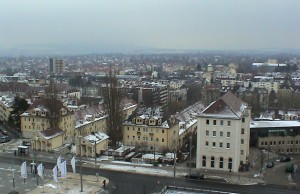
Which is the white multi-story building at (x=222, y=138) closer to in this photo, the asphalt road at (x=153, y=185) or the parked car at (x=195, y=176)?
the parked car at (x=195, y=176)

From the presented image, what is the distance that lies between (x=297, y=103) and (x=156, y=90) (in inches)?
1571

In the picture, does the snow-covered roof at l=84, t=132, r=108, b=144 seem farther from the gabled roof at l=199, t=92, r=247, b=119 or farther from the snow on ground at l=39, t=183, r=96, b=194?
the gabled roof at l=199, t=92, r=247, b=119

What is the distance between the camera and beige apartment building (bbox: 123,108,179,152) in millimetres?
58656

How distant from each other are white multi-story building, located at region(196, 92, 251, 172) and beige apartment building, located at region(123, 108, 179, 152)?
9.52 metres

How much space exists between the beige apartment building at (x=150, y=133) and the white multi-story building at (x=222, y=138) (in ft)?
31.2

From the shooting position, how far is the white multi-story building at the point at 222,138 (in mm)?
48500

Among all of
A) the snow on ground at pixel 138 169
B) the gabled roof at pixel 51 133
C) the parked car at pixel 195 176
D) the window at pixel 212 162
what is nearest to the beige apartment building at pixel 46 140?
the gabled roof at pixel 51 133

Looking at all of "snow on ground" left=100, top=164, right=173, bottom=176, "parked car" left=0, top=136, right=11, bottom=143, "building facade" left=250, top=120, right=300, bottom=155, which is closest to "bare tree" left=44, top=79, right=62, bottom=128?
"parked car" left=0, top=136, right=11, bottom=143

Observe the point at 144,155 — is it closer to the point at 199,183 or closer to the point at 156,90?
the point at 199,183

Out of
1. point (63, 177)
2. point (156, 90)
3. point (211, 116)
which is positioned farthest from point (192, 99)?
point (63, 177)

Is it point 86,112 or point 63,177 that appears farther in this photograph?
point 86,112

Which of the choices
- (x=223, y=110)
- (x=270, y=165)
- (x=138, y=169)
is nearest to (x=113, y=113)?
(x=138, y=169)

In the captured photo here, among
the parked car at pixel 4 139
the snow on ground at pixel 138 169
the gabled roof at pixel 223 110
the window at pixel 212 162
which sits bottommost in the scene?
the snow on ground at pixel 138 169

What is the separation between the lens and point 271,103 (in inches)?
4395
